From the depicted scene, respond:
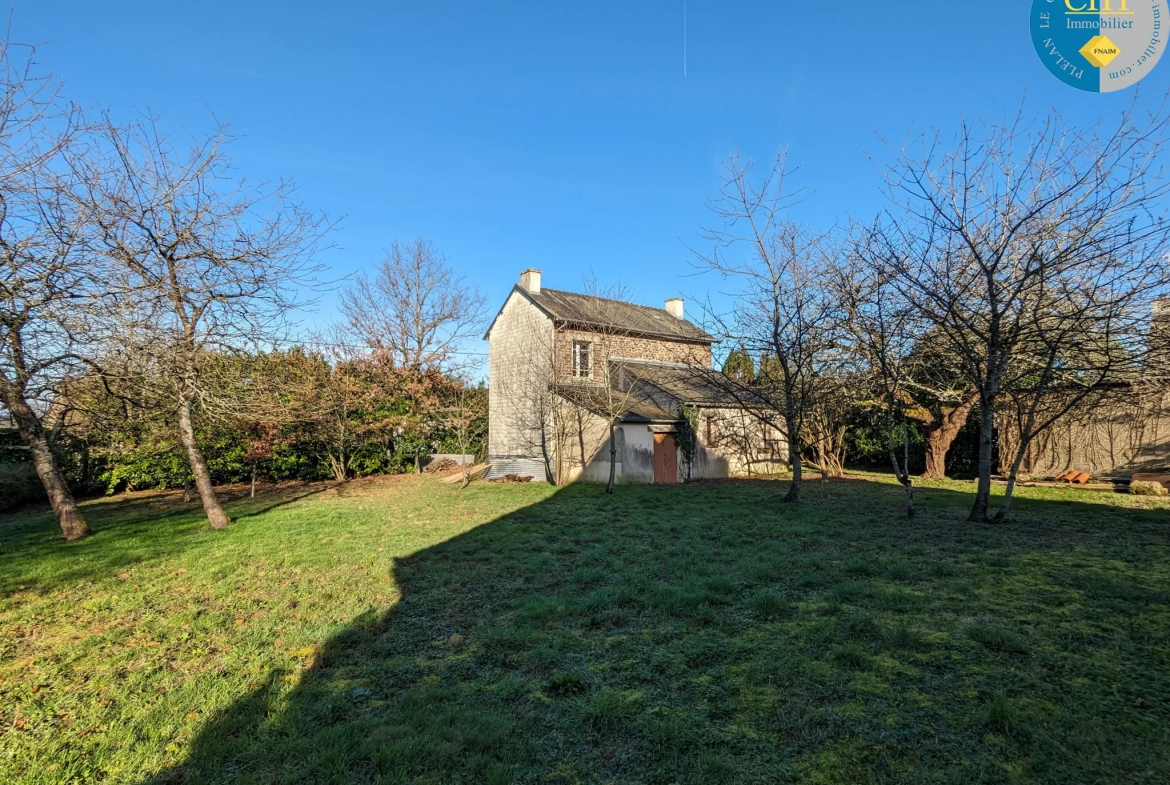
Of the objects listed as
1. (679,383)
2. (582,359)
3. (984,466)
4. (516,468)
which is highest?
(582,359)

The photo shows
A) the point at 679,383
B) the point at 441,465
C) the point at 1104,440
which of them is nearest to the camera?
the point at 1104,440

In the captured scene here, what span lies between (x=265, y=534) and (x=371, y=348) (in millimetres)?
14253

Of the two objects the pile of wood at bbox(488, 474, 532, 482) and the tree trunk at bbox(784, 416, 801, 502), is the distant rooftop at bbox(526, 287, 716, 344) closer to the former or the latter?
the pile of wood at bbox(488, 474, 532, 482)

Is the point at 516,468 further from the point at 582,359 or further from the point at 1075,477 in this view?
the point at 1075,477

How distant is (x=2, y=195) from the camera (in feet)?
19.8

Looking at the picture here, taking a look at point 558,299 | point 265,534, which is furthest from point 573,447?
point 265,534

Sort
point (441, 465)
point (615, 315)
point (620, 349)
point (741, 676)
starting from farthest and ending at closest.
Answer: point (441, 465) < point (615, 315) < point (620, 349) < point (741, 676)

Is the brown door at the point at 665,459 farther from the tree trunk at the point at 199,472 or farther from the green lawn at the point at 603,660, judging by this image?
the tree trunk at the point at 199,472

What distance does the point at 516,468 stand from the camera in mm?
21188

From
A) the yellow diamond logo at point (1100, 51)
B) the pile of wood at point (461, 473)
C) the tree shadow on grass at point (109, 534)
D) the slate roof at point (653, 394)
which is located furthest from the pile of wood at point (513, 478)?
the yellow diamond logo at point (1100, 51)

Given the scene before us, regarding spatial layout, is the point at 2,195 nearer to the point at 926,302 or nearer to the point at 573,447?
the point at 926,302

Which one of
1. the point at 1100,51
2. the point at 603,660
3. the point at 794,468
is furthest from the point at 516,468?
the point at 1100,51

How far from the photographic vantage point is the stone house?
1809 cm

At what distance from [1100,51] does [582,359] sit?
15.8 m
